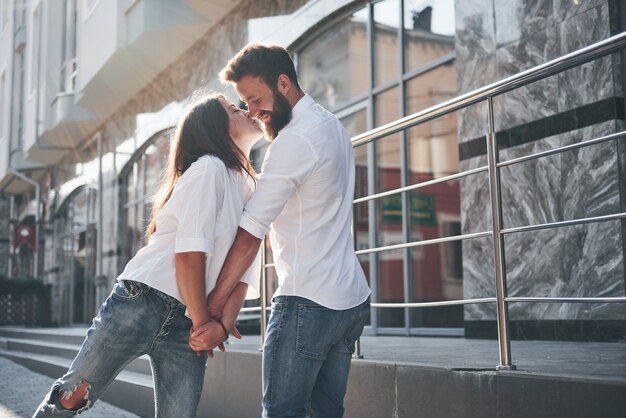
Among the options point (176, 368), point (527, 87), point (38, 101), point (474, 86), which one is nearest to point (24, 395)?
point (474, 86)

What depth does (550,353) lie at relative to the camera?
→ 441cm

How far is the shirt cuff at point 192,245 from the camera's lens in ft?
8.22

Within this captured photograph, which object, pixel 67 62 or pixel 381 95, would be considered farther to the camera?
pixel 67 62

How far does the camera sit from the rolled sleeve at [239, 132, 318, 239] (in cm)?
238

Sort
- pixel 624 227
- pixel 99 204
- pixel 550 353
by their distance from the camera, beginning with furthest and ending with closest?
1. pixel 99 204
2. pixel 624 227
3. pixel 550 353

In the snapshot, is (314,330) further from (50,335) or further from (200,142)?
(50,335)

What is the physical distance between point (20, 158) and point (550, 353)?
61.8 feet

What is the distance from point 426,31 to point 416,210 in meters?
2.05

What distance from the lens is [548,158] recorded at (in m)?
5.87

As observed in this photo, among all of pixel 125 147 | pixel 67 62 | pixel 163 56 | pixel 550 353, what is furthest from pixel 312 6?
pixel 67 62

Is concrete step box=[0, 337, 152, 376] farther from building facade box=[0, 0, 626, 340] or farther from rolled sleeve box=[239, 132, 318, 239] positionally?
rolled sleeve box=[239, 132, 318, 239]

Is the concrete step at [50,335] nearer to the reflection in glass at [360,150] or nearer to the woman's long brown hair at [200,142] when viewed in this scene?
the reflection in glass at [360,150]

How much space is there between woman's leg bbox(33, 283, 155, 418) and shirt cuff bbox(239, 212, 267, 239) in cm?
46

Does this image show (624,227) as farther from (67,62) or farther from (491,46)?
(67,62)
